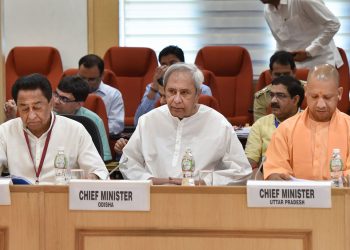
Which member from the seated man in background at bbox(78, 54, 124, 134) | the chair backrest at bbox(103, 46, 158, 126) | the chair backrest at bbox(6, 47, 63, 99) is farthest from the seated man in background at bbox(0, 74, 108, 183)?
the chair backrest at bbox(6, 47, 63, 99)

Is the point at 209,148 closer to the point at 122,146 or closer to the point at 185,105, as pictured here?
the point at 185,105

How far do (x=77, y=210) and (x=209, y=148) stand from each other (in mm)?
1226

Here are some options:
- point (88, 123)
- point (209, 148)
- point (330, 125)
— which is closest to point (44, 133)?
point (88, 123)

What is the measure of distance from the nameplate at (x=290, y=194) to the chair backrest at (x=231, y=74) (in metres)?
4.46

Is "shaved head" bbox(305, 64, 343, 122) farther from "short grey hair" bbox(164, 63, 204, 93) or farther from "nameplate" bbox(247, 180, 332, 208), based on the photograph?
"nameplate" bbox(247, 180, 332, 208)

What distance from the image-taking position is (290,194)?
313 centimetres

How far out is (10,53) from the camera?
26.1 feet

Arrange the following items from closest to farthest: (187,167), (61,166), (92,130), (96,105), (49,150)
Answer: (61,166) → (187,167) → (49,150) → (92,130) → (96,105)

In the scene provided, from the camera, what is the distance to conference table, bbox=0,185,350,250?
3139mm

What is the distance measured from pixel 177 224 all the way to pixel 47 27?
17.9 feet

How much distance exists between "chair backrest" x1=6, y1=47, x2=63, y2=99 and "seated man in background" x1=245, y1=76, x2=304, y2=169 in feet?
10.0

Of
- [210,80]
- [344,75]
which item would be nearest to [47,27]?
[210,80]

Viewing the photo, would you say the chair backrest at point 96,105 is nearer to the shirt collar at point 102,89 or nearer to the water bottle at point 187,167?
the shirt collar at point 102,89

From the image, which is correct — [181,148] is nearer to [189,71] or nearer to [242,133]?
[189,71]
